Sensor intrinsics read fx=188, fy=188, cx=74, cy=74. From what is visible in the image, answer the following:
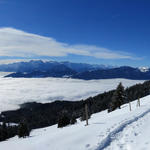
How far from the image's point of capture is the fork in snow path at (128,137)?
10.8 m

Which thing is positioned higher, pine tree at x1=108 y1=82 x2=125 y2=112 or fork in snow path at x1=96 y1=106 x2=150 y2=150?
fork in snow path at x1=96 y1=106 x2=150 y2=150

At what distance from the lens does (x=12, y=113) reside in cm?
18938

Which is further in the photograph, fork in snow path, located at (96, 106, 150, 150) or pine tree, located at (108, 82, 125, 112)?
pine tree, located at (108, 82, 125, 112)

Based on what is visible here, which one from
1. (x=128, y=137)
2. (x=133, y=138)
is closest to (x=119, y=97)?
(x=128, y=137)

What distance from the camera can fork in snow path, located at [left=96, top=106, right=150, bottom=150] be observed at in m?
10.8

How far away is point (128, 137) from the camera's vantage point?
40.8 feet

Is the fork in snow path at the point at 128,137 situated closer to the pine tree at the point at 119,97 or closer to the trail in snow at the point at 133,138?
the trail in snow at the point at 133,138

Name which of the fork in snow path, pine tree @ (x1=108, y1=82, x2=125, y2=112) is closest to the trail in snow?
the fork in snow path

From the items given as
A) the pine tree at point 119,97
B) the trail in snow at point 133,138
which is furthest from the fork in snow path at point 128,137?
the pine tree at point 119,97

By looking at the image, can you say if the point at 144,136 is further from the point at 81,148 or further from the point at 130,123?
the point at 81,148

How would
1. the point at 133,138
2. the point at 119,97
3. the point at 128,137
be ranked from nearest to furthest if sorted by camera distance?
the point at 133,138 < the point at 128,137 < the point at 119,97

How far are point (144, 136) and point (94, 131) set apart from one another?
138 inches

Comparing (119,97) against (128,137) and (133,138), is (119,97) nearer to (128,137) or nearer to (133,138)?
(128,137)

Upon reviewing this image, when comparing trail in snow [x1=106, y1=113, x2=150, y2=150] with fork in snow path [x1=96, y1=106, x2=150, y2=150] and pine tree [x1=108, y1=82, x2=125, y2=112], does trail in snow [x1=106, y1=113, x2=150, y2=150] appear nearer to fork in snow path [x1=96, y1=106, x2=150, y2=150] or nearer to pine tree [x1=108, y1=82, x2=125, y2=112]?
fork in snow path [x1=96, y1=106, x2=150, y2=150]
